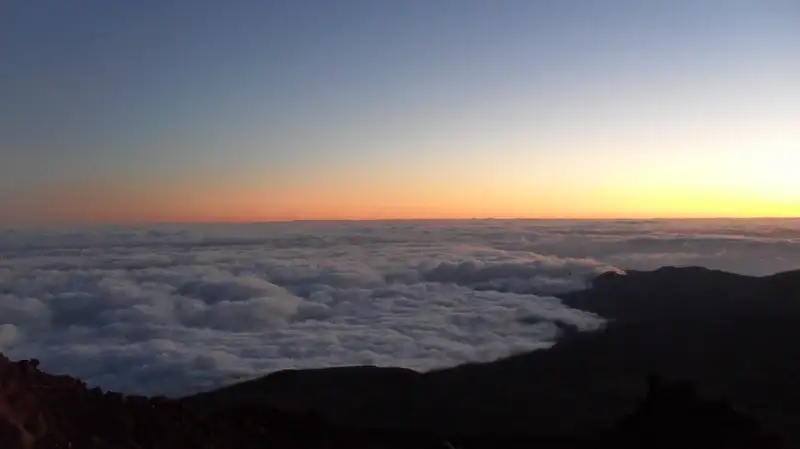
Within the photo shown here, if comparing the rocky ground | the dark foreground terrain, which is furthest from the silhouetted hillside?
the rocky ground

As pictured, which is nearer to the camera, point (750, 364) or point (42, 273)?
point (750, 364)

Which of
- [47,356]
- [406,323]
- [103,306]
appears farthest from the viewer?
[103,306]

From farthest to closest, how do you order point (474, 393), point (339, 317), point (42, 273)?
1. point (42, 273)
2. point (339, 317)
3. point (474, 393)

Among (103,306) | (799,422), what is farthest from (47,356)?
(799,422)

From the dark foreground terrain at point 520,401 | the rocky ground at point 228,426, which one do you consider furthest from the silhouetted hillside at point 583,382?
the rocky ground at point 228,426

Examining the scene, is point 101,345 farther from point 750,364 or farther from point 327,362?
point 750,364

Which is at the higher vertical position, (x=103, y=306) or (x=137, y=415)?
(x=137, y=415)

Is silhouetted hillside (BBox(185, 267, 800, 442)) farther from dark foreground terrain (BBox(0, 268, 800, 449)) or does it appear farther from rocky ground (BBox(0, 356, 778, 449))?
rocky ground (BBox(0, 356, 778, 449))
